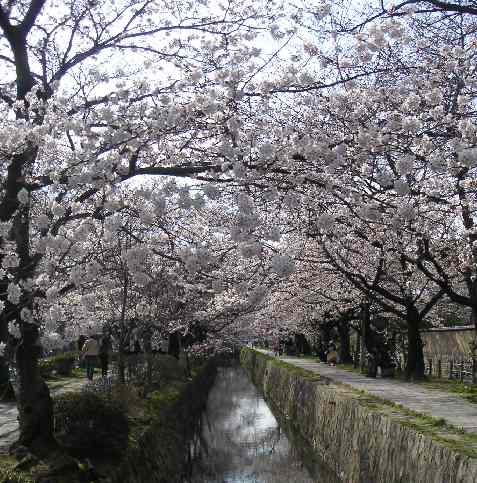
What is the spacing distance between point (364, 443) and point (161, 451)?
3.74 metres

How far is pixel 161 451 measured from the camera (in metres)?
11.7

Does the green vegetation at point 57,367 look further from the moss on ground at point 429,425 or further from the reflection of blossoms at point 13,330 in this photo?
the reflection of blossoms at point 13,330

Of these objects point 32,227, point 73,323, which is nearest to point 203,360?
point 73,323

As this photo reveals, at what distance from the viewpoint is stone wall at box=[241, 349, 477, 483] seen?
22.5ft

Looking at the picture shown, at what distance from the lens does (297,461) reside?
1448 cm

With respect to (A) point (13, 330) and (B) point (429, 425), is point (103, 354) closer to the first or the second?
(A) point (13, 330)

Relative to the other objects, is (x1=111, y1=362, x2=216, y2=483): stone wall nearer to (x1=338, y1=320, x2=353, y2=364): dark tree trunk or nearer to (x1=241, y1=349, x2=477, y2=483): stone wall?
(x1=241, y1=349, x2=477, y2=483): stone wall

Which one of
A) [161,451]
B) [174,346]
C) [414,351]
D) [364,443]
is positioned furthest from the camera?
[174,346]

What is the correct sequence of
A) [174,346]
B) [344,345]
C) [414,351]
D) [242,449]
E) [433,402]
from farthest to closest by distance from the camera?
[344,345], [174,346], [414,351], [242,449], [433,402]

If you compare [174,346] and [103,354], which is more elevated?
[174,346]

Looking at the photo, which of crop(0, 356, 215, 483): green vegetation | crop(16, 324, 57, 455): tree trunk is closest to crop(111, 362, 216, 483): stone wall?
crop(0, 356, 215, 483): green vegetation

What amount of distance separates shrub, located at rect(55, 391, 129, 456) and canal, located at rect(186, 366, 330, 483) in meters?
3.86

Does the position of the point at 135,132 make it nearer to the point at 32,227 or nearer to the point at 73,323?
the point at 32,227

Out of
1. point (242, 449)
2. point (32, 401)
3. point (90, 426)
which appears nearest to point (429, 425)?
point (90, 426)
